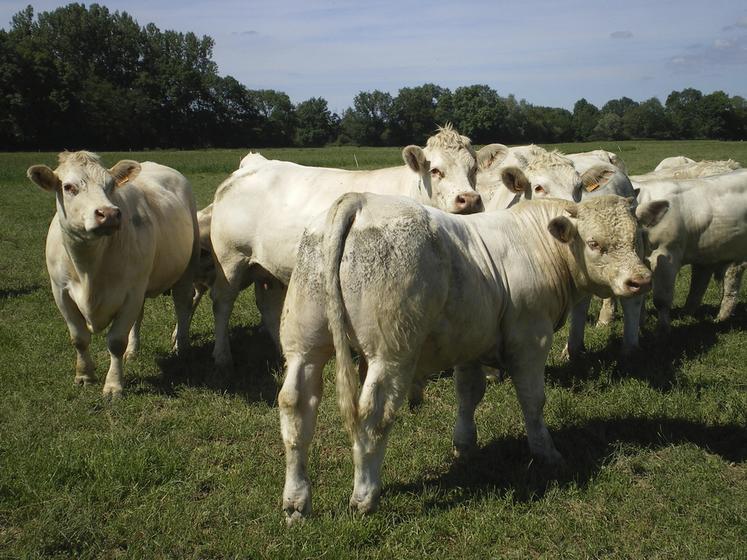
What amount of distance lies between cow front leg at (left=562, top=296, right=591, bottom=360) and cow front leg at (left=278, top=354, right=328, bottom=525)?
4.32 meters

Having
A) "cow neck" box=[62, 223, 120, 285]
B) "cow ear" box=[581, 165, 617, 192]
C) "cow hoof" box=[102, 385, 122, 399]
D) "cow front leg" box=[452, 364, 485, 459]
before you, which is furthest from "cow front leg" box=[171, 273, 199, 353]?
"cow ear" box=[581, 165, 617, 192]

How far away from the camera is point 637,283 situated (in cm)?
487

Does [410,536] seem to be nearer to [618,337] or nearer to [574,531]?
[574,531]

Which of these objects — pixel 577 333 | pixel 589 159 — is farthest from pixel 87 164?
pixel 589 159

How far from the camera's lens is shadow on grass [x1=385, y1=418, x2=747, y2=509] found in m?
5.01

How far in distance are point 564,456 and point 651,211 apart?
2131 millimetres

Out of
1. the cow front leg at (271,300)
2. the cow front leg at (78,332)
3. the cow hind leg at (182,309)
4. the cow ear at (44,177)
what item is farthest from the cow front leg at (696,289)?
the cow ear at (44,177)

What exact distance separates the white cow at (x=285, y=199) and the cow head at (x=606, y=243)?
6.89ft

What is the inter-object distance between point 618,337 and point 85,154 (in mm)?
6731

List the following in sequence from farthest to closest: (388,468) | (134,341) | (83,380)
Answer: (134,341) → (83,380) → (388,468)

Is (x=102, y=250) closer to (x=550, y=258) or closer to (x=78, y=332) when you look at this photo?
(x=78, y=332)

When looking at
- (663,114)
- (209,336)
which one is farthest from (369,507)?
(663,114)

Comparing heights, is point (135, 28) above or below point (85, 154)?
above

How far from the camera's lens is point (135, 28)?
328 ft
